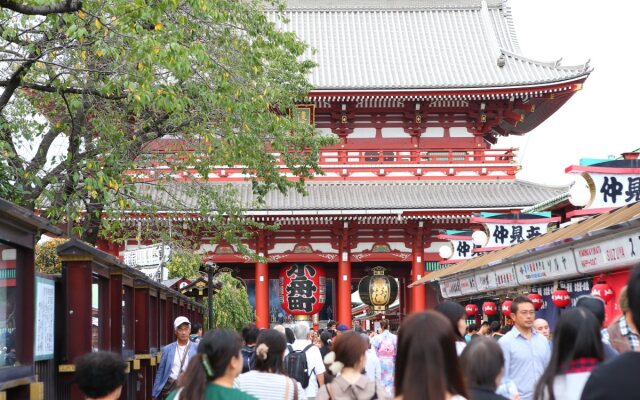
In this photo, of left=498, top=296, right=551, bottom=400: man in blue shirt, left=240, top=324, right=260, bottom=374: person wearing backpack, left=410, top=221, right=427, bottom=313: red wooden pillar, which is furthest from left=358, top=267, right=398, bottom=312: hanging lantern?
left=498, top=296, right=551, bottom=400: man in blue shirt

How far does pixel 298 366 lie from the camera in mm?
9305

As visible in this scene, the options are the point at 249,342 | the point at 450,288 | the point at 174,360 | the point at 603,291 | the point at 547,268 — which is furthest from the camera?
the point at 450,288

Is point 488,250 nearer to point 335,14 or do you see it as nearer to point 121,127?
point 121,127

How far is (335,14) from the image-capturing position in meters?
34.0

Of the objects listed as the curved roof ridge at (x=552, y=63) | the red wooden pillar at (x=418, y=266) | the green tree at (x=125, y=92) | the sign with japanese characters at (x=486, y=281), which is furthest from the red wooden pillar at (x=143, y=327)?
the curved roof ridge at (x=552, y=63)

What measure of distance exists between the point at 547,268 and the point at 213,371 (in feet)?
33.3

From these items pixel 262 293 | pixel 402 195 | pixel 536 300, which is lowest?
pixel 536 300

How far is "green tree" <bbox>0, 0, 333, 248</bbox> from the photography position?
1019 cm

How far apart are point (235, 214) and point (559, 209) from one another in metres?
9.44

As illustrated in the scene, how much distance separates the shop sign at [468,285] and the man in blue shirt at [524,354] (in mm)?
11569

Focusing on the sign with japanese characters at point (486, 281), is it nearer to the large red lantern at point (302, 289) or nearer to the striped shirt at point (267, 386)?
the large red lantern at point (302, 289)

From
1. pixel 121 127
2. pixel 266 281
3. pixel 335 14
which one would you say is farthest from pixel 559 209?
pixel 335 14

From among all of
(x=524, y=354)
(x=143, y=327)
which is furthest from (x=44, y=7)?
(x=143, y=327)

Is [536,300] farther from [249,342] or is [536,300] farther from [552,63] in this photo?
[552,63]
